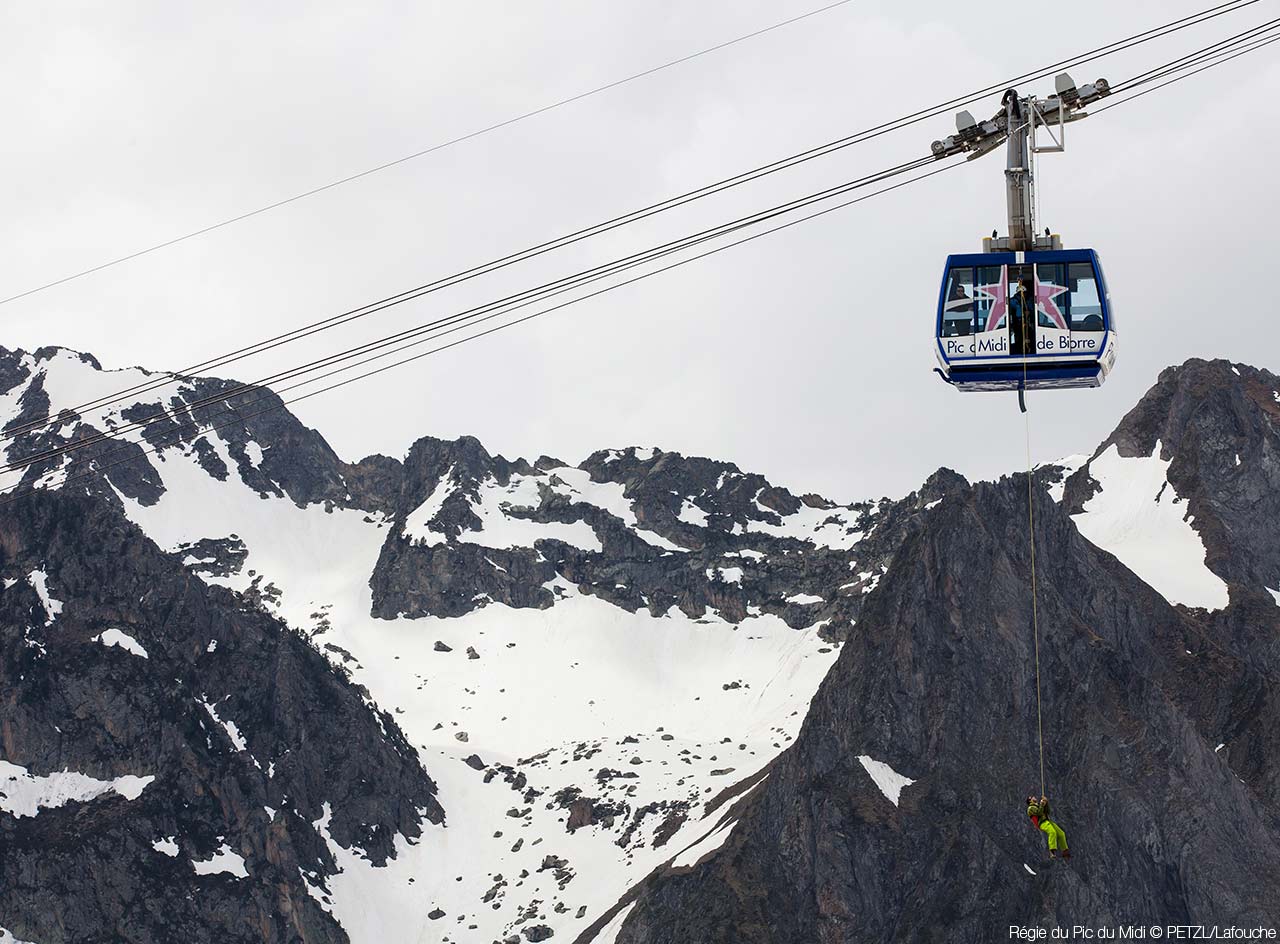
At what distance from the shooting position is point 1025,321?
47.3 metres

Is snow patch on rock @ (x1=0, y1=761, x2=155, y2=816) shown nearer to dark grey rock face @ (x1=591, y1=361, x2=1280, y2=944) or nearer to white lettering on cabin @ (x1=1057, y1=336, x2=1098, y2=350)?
dark grey rock face @ (x1=591, y1=361, x2=1280, y2=944)

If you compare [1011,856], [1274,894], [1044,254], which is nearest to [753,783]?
[1011,856]

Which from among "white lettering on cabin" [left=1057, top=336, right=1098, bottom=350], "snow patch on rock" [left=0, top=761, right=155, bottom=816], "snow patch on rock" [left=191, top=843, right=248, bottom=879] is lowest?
"white lettering on cabin" [left=1057, top=336, right=1098, bottom=350]

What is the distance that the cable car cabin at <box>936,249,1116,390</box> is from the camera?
46.9 metres

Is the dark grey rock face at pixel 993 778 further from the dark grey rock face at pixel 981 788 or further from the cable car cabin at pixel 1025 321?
the cable car cabin at pixel 1025 321

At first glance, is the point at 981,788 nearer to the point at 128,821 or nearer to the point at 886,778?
the point at 886,778

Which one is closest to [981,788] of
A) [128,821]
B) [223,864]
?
[223,864]

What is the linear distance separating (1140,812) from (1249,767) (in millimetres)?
23507

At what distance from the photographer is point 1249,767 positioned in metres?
172

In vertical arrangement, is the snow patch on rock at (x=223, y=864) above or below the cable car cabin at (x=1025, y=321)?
above

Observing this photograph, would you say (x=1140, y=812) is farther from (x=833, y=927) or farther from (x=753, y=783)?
(x=753, y=783)

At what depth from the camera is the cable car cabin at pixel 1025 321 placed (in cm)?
4688

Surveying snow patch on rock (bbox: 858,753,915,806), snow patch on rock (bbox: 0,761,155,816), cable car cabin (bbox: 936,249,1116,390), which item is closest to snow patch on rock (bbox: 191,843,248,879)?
snow patch on rock (bbox: 0,761,155,816)

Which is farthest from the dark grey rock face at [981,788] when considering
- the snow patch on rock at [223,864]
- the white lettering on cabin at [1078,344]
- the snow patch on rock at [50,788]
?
the white lettering on cabin at [1078,344]
